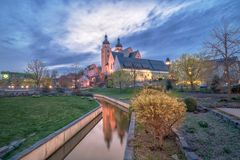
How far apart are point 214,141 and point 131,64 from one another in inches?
3137

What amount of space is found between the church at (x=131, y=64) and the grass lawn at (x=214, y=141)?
216 feet

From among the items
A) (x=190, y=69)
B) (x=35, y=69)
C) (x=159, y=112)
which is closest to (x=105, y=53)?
(x=35, y=69)

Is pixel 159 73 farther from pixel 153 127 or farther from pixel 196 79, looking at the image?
pixel 153 127

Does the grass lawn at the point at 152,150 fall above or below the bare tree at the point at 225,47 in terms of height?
below

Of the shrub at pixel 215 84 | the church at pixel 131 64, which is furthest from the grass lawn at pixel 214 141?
the church at pixel 131 64

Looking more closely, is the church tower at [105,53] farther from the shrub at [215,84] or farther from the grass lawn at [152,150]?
the grass lawn at [152,150]

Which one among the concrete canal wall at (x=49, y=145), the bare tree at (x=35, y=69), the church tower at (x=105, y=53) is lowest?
the concrete canal wall at (x=49, y=145)

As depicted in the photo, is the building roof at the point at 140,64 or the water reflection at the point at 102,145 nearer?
the water reflection at the point at 102,145

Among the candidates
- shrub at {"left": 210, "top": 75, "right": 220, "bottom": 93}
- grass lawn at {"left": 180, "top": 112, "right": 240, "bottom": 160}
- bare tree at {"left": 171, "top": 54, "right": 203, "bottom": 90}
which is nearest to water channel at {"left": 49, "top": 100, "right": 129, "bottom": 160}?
grass lawn at {"left": 180, "top": 112, "right": 240, "bottom": 160}

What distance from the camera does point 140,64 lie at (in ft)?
303

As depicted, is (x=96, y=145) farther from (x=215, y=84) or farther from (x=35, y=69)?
(x=35, y=69)

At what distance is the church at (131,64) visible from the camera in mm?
83500

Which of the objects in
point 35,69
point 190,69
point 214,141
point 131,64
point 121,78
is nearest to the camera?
point 214,141

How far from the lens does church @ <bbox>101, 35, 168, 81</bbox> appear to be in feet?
274
